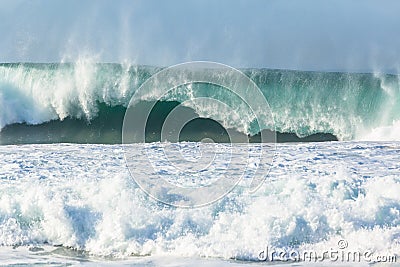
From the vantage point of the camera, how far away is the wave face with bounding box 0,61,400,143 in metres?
15.3

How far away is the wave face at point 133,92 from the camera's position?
15.3m

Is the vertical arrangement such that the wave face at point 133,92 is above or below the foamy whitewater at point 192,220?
above

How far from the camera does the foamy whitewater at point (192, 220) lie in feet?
23.4

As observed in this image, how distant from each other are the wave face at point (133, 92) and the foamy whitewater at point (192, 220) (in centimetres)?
635

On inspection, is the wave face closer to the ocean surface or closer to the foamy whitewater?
the ocean surface

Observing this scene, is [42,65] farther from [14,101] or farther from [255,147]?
[255,147]

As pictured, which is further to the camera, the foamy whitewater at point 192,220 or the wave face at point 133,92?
the wave face at point 133,92

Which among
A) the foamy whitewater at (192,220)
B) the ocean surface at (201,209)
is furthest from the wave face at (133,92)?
the foamy whitewater at (192,220)

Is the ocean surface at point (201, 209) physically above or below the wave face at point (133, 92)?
below

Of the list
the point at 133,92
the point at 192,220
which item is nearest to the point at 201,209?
the point at 192,220

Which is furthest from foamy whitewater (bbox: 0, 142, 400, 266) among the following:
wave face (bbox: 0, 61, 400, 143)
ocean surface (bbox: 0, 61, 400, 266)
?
wave face (bbox: 0, 61, 400, 143)

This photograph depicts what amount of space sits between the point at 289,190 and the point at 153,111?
281 inches

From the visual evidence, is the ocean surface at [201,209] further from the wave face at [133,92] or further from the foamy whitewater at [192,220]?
the wave face at [133,92]

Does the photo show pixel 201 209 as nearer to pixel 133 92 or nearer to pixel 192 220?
pixel 192 220
